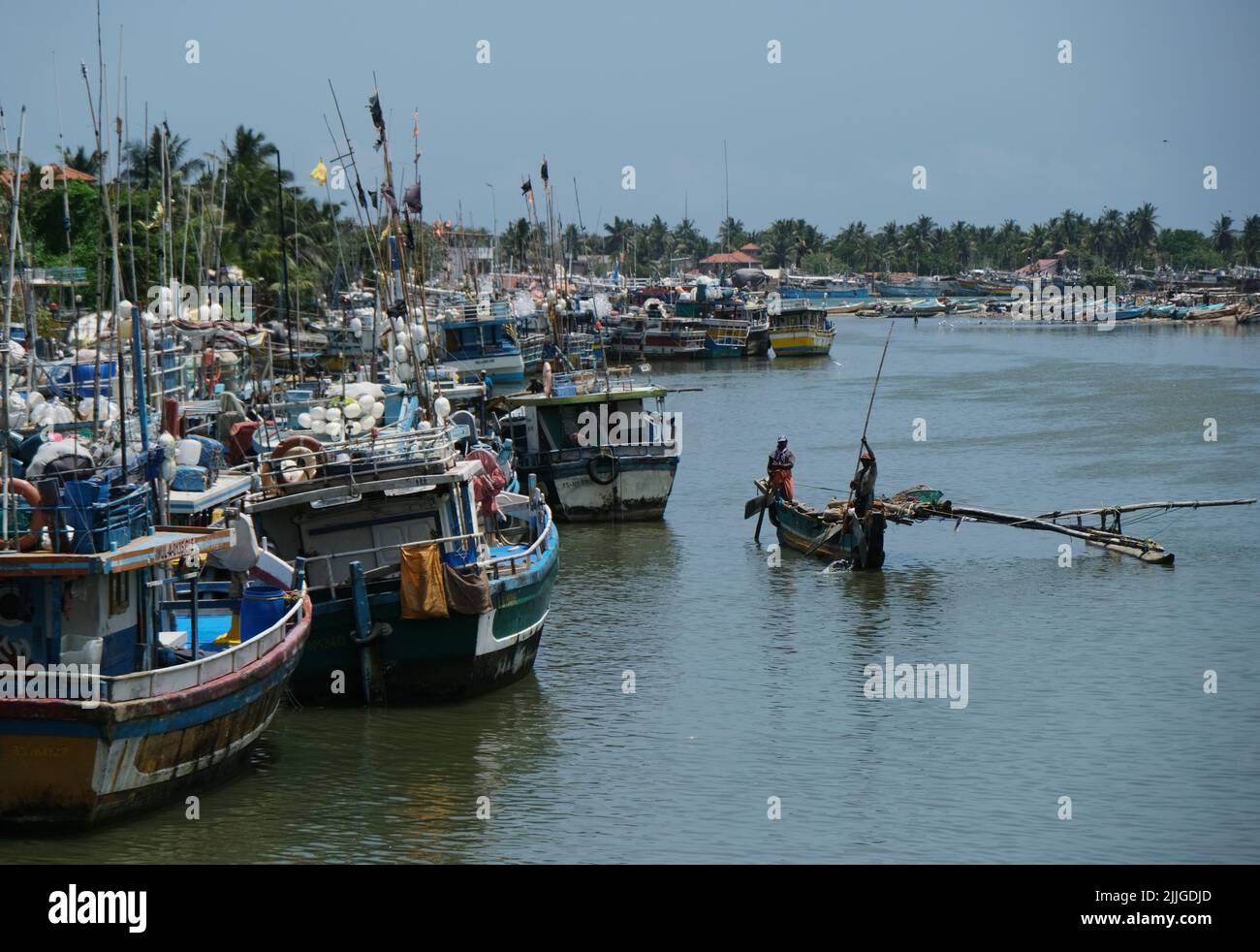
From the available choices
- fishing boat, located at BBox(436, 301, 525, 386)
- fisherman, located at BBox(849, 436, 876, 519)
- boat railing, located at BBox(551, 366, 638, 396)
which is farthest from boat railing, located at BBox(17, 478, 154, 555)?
fishing boat, located at BBox(436, 301, 525, 386)

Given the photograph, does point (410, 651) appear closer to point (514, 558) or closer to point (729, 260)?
point (514, 558)

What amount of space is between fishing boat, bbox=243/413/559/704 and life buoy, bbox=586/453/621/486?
1430cm

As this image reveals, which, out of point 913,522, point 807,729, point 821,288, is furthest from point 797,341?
point 821,288

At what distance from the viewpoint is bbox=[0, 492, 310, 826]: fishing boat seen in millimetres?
15625

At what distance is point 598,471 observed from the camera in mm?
37250

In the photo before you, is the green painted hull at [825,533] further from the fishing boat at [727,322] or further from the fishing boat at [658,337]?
the fishing boat at [727,322]

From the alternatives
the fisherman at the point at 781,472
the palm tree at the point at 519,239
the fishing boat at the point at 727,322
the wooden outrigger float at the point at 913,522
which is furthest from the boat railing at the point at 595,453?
the palm tree at the point at 519,239

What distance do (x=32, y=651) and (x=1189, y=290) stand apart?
165 metres

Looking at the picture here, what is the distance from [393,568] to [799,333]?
263 feet

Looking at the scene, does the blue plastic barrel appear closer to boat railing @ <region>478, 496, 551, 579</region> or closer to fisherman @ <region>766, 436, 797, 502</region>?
boat railing @ <region>478, 496, 551, 579</region>

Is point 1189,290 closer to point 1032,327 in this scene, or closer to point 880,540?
point 1032,327

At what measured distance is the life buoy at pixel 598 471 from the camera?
37.1m
